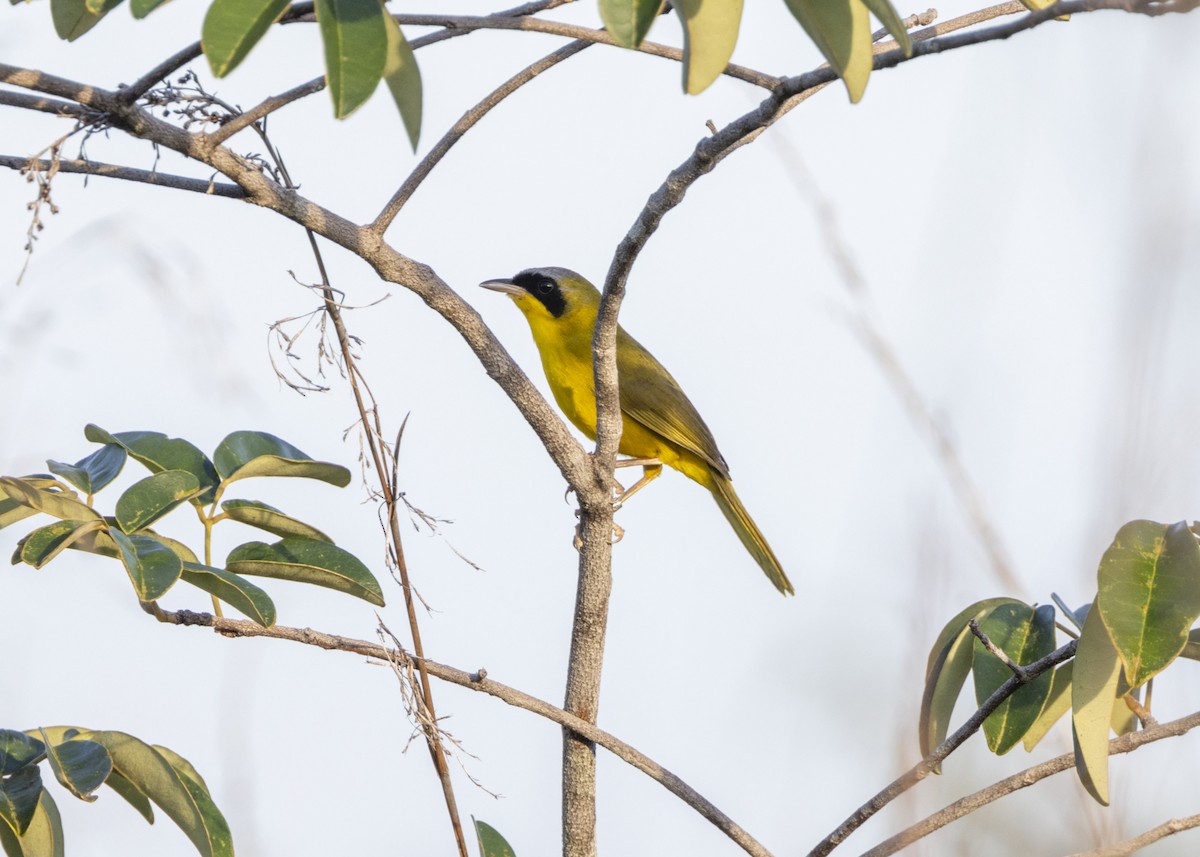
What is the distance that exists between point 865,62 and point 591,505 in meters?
1.06

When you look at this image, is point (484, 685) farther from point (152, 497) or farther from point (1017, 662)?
point (1017, 662)

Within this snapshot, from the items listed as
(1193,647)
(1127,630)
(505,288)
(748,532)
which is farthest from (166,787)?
(505,288)

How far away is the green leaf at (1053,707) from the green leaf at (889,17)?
906 millimetres

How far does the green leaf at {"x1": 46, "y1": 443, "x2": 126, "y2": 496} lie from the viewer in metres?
1.71

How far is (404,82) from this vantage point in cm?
124

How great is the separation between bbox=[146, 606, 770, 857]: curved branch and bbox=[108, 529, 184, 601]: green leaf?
0.11 metres

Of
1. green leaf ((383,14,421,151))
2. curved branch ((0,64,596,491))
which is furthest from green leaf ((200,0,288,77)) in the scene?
curved branch ((0,64,596,491))

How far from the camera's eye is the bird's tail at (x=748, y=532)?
532 centimetres

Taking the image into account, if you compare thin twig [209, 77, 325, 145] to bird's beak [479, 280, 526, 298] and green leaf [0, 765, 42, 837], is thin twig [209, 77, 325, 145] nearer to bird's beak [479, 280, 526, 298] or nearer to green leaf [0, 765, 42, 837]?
green leaf [0, 765, 42, 837]

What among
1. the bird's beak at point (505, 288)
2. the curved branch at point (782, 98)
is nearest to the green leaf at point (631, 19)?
the curved branch at point (782, 98)

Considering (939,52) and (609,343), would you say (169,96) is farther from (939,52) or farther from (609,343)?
(939,52)

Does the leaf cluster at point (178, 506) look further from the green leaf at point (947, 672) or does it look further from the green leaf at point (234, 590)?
the green leaf at point (947, 672)

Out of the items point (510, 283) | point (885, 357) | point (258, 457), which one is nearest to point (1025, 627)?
point (885, 357)

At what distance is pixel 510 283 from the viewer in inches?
224
